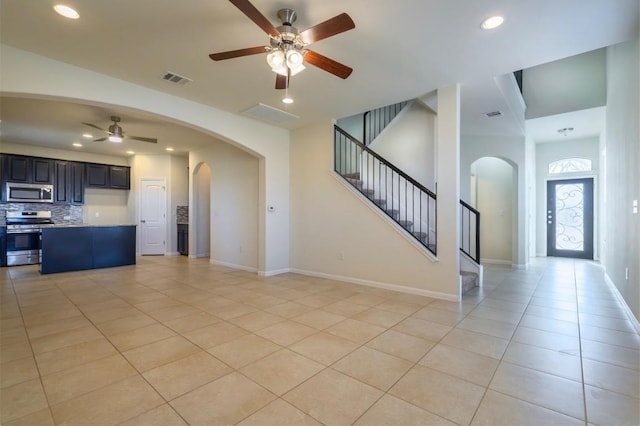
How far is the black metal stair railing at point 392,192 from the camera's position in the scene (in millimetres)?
5070

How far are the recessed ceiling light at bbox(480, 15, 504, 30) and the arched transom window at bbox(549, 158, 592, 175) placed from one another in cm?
750

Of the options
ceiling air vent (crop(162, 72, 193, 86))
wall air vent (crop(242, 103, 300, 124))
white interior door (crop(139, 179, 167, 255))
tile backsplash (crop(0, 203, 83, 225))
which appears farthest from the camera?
white interior door (crop(139, 179, 167, 255))

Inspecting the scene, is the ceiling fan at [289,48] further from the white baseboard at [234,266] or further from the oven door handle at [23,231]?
the oven door handle at [23,231]

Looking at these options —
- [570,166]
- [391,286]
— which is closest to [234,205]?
[391,286]

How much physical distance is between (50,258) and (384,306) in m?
6.36

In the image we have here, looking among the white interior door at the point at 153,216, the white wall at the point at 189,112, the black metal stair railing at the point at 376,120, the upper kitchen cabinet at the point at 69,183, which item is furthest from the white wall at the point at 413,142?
the upper kitchen cabinet at the point at 69,183

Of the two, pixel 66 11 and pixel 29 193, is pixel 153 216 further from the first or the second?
pixel 66 11

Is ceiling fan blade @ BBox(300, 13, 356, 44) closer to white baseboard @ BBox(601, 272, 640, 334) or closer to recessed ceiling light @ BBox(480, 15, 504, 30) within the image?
recessed ceiling light @ BBox(480, 15, 504, 30)

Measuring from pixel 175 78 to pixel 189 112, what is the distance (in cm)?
80

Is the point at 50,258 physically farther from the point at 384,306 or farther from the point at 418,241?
the point at 418,241

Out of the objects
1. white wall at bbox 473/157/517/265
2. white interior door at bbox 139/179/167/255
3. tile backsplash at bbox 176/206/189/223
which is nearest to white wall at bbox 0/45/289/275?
tile backsplash at bbox 176/206/189/223

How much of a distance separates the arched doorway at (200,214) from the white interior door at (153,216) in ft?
4.10

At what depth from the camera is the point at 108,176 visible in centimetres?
838

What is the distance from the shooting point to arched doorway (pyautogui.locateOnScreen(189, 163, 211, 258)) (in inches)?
313
